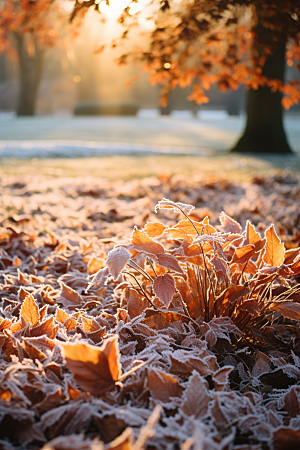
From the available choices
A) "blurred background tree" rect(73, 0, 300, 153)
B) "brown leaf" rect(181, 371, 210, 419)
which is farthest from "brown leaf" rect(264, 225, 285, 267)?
"blurred background tree" rect(73, 0, 300, 153)

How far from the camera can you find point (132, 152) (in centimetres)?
939

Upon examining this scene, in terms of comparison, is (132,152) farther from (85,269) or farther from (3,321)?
(3,321)

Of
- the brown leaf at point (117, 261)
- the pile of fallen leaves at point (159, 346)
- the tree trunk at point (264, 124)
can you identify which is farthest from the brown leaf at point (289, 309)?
the tree trunk at point (264, 124)

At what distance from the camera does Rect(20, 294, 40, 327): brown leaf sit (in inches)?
54.1

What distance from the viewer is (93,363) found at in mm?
998

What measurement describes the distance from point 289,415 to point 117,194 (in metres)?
3.55

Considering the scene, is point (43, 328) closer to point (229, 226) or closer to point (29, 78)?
point (229, 226)

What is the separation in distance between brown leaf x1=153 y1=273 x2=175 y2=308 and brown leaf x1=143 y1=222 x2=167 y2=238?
16cm

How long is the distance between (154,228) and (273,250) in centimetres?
41

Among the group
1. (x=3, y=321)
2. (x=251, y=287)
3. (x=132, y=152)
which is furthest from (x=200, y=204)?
(x=132, y=152)

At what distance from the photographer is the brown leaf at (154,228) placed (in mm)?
1321

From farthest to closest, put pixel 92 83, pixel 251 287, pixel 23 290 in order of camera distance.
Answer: pixel 92 83 < pixel 23 290 < pixel 251 287

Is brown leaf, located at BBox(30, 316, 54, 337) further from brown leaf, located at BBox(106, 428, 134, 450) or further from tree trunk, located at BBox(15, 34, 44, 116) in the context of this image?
tree trunk, located at BBox(15, 34, 44, 116)

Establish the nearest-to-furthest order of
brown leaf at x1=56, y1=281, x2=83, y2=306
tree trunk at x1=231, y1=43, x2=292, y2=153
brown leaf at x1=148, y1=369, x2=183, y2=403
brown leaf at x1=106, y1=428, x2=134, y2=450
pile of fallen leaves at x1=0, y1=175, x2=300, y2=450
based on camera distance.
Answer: brown leaf at x1=106, y1=428, x2=134, y2=450
pile of fallen leaves at x1=0, y1=175, x2=300, y2=450
brown leaf at x1=148, y1=369, x2=183, y2=403
brown leaf at x1=56, y1=281, x2=83, y2=306
tree trunk at x1=231, y1=43, x2=292, y2=153
